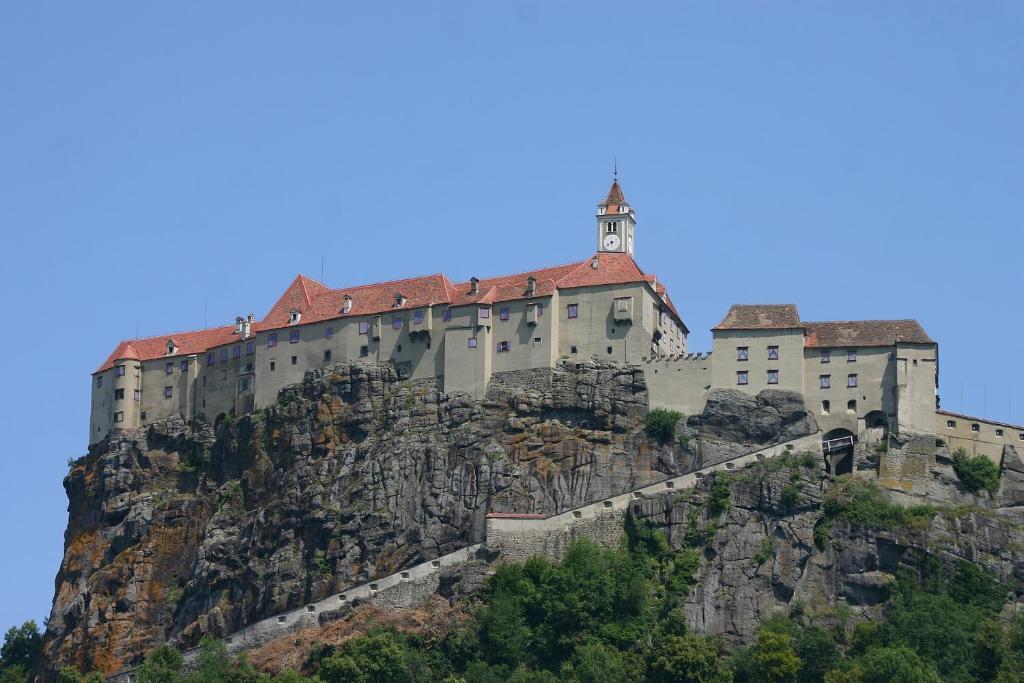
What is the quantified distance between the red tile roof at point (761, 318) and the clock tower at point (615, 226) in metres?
10.3

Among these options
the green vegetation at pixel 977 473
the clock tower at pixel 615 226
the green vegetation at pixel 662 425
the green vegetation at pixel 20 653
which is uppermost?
the clock tower at pixel 615 226

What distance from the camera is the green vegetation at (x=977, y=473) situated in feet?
398

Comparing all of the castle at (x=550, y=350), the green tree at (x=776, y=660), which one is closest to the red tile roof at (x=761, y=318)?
the castle at (x=550, y=350)

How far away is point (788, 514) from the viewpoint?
120 metres

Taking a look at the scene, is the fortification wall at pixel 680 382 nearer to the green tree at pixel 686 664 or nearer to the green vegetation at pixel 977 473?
the green vegetation at pixel 977 473

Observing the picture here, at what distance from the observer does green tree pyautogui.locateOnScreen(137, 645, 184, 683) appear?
119312 mm

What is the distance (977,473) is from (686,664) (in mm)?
22314

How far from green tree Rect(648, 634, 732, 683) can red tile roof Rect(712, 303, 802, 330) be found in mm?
23105

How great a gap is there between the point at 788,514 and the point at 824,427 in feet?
24.6

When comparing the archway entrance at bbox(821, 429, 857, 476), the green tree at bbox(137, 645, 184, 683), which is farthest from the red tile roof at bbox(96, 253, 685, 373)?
the green tree at bbox(137, 645, 184, 683)

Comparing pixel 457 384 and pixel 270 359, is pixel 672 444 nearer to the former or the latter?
pixel 457 384

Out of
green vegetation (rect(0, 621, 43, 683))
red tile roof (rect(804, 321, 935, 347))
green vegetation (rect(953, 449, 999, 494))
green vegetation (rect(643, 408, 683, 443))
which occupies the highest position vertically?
red tile roof (rect(804, 321, 935, 347))

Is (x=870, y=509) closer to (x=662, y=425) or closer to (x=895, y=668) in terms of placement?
(x=662, y=425)

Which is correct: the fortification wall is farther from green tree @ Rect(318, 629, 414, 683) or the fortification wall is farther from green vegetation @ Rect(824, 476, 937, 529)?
green tree @ Rect(318, 629, 414, 683)
